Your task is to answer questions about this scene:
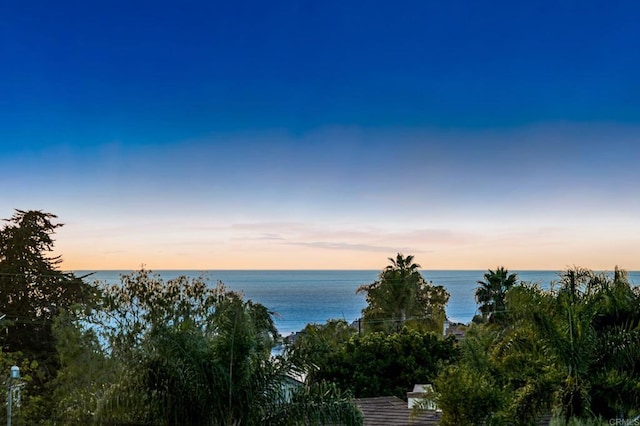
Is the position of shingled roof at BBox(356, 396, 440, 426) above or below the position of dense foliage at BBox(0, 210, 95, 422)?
below

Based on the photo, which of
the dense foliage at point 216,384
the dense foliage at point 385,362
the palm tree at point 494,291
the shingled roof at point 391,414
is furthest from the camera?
the palm tree at point 494,291

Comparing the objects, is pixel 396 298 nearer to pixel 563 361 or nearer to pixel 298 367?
pixel 563 361

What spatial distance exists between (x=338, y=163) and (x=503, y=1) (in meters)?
12.8

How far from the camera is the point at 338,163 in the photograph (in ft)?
89.9

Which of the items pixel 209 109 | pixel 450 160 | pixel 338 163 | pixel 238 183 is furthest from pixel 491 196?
pixel 209 109

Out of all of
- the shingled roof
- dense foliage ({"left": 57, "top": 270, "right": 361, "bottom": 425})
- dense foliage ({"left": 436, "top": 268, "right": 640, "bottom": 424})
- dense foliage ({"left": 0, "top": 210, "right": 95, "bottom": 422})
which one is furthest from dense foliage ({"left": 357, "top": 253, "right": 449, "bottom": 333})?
dense foliage ({"left": 57, "top": 270, "right": 361, "bottom": 425})

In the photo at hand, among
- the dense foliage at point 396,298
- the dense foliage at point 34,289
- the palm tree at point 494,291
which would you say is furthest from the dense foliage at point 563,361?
the dense foliage at point 396,298

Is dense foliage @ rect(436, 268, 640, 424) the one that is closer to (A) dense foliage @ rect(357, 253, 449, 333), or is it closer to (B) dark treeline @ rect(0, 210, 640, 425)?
(B) dark treeline @ rect(0, 210, 640, 425)

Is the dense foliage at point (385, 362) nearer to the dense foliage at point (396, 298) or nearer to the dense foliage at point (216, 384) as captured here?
the dense foliage at point (396, 298)

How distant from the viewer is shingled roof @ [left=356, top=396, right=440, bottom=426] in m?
16.5

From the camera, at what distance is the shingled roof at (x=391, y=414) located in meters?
16.5

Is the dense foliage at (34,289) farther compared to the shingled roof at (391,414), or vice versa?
the dense foliage at (34,289)

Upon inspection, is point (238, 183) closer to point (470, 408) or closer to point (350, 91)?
point (350, 91)

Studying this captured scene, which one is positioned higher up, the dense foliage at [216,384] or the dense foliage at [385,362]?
the dense foliage at [216,384]
